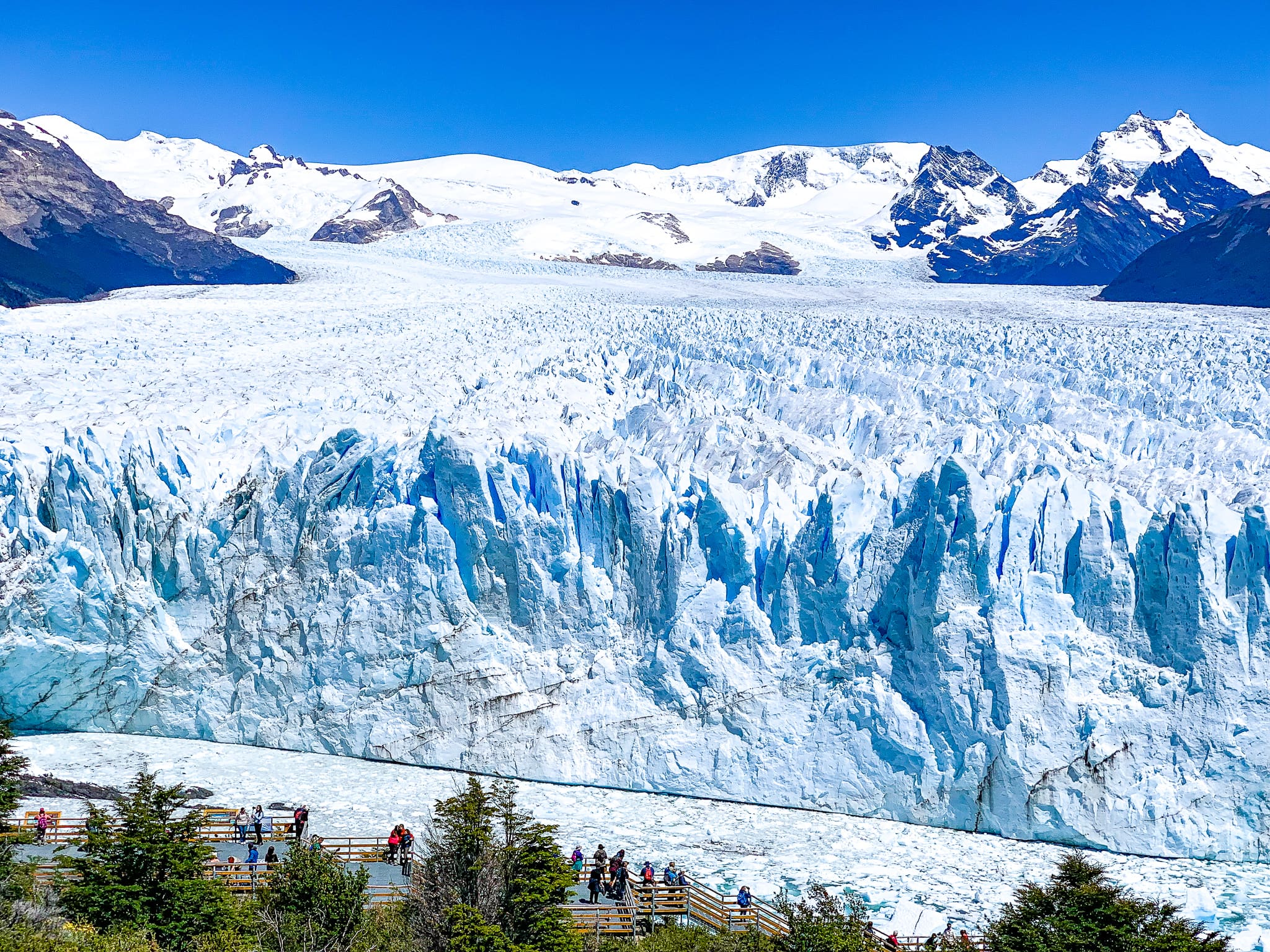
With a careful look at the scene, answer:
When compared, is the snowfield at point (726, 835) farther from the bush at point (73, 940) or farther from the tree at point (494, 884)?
the bush at point (73, 940)

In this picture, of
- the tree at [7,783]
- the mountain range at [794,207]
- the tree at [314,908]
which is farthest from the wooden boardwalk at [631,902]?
the mountain range at [794,207]

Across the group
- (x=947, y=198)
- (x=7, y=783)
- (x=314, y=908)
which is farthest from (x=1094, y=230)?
(x=7, y=783)

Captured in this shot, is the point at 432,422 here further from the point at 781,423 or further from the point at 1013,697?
the point at 1013,697

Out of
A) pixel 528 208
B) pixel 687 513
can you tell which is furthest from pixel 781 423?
pixel 528 208

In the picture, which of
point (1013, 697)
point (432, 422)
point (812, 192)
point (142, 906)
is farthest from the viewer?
point (812, 192)

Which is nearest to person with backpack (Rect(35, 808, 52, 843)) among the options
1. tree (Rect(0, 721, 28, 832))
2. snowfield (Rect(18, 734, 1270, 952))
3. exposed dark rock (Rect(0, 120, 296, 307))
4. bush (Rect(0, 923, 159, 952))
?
tree (Rect(0, 721, 28, 832))

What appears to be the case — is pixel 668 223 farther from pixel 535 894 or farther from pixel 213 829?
pixel 535 894

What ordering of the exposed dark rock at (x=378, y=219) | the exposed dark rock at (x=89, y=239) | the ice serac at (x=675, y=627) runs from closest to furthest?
the ice serac at (x=675, y=627), the exposed dark rock at (x=89, y=239), the exposed dark rock at (x=378, y=219)
